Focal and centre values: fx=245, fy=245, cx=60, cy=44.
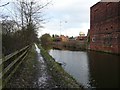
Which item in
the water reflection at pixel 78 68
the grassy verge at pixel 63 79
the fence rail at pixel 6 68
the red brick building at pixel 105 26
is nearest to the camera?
the fence rail at pixel 6 68

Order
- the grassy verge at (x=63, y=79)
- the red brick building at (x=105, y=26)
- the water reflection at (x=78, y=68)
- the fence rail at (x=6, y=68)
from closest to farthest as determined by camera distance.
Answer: the fence rail at (x=6, y=68) → the grassy verge at (x=63, y=79) → the water reflection at (x=78, y=68) → the red brick building at (x=105, y=26)

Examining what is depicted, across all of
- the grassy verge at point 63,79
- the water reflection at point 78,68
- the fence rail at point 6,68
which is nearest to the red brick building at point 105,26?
the water reflection at point 78,68

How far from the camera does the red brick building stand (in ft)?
122

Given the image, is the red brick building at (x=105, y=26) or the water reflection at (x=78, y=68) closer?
the water reflection at (x=78, y=68)

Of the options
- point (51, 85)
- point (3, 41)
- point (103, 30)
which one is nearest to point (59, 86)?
point (51, 85)

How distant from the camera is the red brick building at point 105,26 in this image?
3716 cm

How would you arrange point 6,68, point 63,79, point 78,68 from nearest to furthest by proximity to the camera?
point 6,68 → point 63,79 → point 78,68

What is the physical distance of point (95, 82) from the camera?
1267 centimetres

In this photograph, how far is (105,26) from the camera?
42.9 meters

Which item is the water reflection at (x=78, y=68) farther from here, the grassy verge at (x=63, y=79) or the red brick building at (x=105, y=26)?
the red brick building at (x=105, y=26)

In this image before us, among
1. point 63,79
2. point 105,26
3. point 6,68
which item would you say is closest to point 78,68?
point 63,79

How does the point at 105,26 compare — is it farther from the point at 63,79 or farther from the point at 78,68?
the point at 63,79

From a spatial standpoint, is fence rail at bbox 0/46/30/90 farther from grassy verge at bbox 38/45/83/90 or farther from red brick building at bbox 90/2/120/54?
red brick building at bbox 90/2/120/54

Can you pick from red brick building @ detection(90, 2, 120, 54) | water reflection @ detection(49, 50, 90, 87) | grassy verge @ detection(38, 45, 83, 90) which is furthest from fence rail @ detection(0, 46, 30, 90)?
red brick building @ detection(90, 2, 120, 54)
